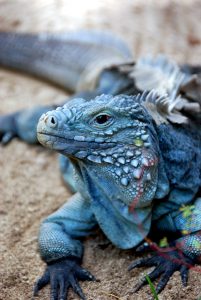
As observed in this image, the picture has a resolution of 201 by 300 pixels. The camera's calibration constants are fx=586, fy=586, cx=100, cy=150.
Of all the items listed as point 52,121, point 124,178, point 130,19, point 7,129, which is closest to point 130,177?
point 124,178

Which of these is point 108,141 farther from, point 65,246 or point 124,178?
point 65,246

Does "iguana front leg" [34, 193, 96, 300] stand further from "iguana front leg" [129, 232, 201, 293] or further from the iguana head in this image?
the iguana head

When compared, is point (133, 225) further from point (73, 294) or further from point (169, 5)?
point (169, 5)

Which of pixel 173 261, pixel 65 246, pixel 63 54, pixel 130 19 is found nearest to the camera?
pixel 173 261

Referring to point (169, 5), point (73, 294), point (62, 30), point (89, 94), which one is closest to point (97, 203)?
point (73, 294)

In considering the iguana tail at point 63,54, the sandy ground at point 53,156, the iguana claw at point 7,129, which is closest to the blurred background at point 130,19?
the sandy ground at point 53,156

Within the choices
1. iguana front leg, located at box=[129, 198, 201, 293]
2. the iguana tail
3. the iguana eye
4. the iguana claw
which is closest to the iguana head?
the iguana eye
